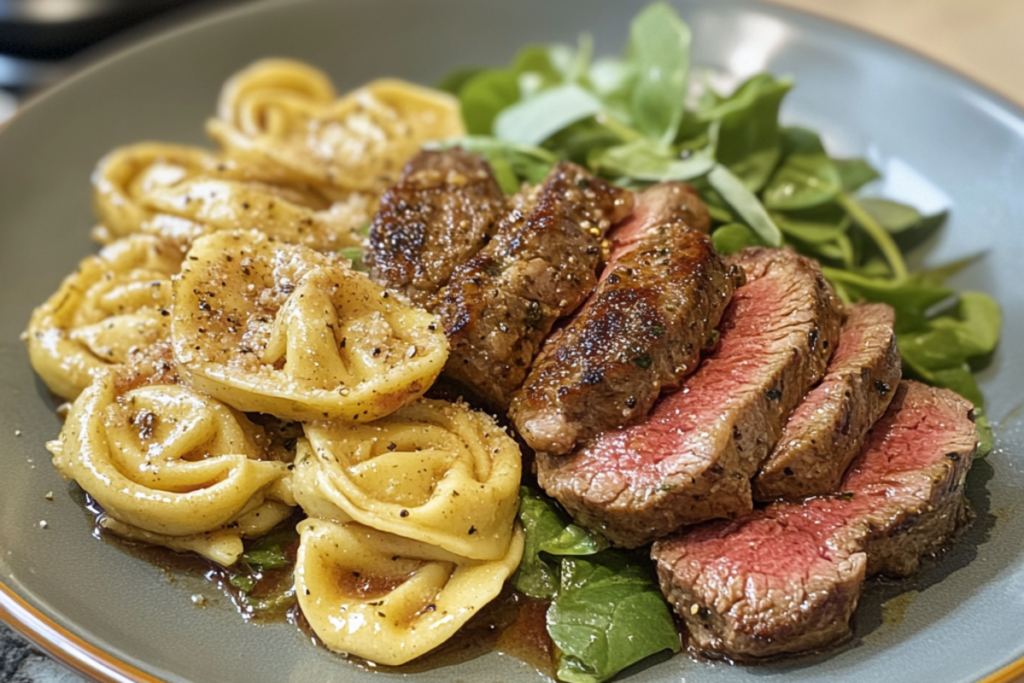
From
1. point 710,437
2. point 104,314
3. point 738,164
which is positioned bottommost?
point 104,314

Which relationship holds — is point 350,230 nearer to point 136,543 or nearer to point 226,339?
point 226,339

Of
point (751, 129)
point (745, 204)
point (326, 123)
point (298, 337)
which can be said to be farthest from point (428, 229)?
point (751, 129)

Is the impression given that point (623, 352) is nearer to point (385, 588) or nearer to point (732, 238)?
point (385, 588)

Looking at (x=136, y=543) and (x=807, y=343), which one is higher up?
(x=807, y=343)

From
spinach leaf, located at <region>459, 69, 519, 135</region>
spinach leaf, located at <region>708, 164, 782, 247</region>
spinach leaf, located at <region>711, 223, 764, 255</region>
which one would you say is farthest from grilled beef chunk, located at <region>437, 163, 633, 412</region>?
spinach leaf, located at <region>459, 69, 519, 135</region>

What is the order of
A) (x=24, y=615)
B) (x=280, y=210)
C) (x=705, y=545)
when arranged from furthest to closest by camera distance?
(x=280, y=210)
(x=705, y=545)
(x=24, y=615)

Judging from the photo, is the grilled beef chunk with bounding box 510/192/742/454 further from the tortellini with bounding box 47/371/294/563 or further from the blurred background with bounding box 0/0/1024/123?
the blurred background with bounding box 0/0/1024/123

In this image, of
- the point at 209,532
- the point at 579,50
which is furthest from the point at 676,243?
the point at 579,50
